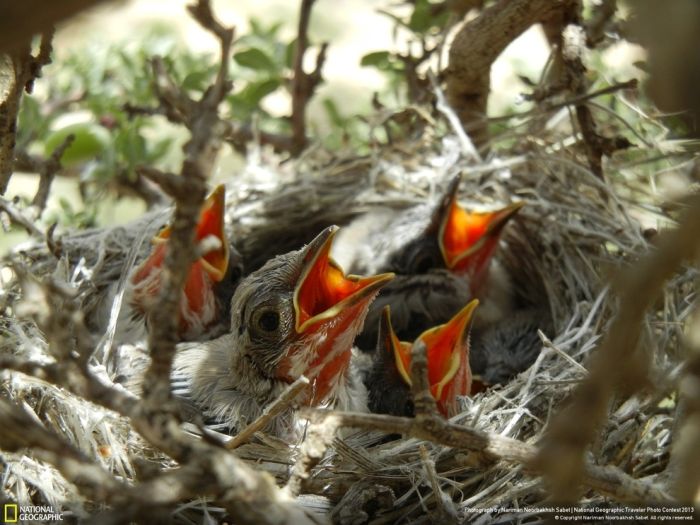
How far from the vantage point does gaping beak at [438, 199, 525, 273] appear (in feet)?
6.51

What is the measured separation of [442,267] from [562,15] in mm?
805

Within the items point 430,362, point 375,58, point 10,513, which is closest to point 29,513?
point 10,513

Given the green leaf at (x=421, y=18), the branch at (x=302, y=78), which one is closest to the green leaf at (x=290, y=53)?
the branch at (x=302, y=78)

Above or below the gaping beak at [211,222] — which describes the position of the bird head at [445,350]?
below

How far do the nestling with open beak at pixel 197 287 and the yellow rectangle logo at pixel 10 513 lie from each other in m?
0.71

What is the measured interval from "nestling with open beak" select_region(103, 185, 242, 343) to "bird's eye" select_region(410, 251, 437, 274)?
52 cm

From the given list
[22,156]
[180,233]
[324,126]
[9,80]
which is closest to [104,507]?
[180,233]

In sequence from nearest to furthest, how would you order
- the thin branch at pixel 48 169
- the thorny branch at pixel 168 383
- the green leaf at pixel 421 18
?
the thorny branch at pixel 168 383 < the thin branch at pixel 48 169 < the green leaf at pixel 421 18

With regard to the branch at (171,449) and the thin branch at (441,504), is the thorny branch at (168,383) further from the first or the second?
the thin branch at (441,504)

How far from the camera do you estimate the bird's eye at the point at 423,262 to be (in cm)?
210

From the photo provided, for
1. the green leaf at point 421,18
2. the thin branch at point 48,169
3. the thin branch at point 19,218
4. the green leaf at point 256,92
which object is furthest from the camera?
the green leaf at point 256,92

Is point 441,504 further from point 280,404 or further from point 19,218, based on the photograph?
point 19,218

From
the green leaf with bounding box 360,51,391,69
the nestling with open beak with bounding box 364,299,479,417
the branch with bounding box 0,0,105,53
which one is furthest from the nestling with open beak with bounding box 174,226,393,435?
the branch with bounding box 0,0,105,53

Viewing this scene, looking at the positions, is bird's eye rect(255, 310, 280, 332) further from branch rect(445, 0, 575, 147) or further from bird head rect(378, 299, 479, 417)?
branch rect(445, 0, 575, 147)
